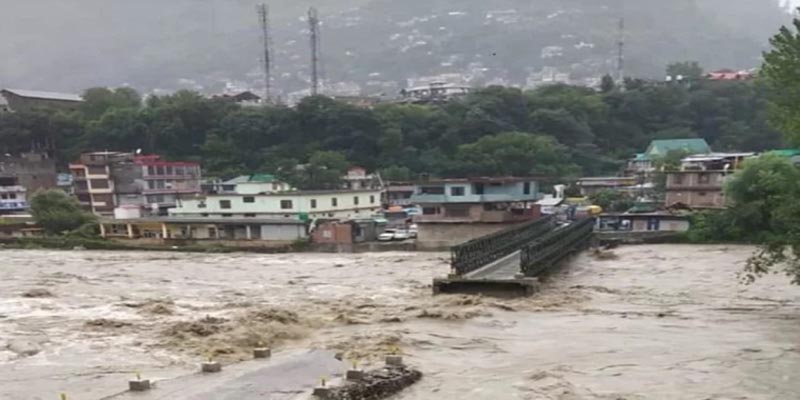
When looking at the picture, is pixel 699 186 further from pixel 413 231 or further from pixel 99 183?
pixel 99 183

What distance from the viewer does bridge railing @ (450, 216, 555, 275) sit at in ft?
82.7

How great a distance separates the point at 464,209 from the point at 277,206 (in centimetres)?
1288

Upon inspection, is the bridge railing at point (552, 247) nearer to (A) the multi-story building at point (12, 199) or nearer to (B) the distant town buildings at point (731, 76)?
(A) the multi-story building at point (12, 199)

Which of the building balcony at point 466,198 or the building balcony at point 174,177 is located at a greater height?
the building balcony at point 174,177

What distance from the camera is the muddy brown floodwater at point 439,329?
1312 cm

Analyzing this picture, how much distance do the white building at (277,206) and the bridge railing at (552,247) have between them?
17932 millimetres

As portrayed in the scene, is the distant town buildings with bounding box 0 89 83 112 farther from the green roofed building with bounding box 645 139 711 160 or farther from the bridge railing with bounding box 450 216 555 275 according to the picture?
the bridge railing with bounding box 450 216 555 275

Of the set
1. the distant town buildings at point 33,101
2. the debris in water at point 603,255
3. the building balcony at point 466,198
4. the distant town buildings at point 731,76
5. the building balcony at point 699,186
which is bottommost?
the debris in water at point 603,255

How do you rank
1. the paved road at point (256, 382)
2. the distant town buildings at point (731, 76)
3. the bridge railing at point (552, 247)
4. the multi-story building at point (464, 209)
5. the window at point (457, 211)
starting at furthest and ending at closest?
the distant town buildings at point (731, 76)
the window at point (457, 211)
the multi-story building at point (464, 209)
the bridge railing at point (552, 247)
the paved road at point (256, 382)

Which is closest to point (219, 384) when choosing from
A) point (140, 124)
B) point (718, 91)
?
point (140, 124)

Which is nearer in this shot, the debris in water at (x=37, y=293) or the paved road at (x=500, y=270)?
the paved road at (x=500, y=270)

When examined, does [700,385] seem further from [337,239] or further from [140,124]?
[140,124]

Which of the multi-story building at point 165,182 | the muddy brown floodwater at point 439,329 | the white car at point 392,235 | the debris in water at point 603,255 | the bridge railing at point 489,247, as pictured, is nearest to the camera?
the muddy brown floodwater at point 439,329

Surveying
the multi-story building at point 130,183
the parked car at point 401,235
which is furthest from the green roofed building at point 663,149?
the multi-story building at point 130,183
